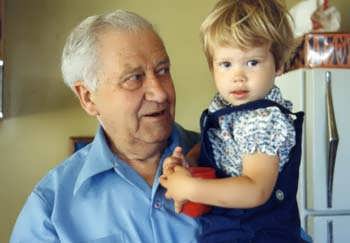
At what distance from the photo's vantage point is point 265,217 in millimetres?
1209

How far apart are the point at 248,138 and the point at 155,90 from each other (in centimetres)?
35

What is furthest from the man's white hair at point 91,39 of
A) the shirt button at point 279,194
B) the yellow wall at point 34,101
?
the yellow wall at point 34,101

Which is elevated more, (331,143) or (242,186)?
(242,186)

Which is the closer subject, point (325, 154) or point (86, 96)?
point (86, 96)

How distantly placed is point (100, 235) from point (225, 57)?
1.87ft

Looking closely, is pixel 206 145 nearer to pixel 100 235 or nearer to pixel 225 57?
pixel 225 57

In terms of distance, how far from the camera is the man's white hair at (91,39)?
148 centimetres

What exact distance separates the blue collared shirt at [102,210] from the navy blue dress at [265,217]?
0.59ft

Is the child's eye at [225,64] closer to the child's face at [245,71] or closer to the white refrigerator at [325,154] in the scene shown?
the child's face at [245,71]

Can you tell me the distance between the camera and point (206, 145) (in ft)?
4.21

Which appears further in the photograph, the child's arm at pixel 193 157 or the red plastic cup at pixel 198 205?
the child's arm at pixel 193 157

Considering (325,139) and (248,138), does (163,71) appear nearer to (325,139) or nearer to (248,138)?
(248,138)

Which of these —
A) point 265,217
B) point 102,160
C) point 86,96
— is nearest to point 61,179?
point 102,160

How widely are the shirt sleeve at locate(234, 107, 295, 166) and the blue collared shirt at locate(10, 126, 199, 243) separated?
0.35 metres
